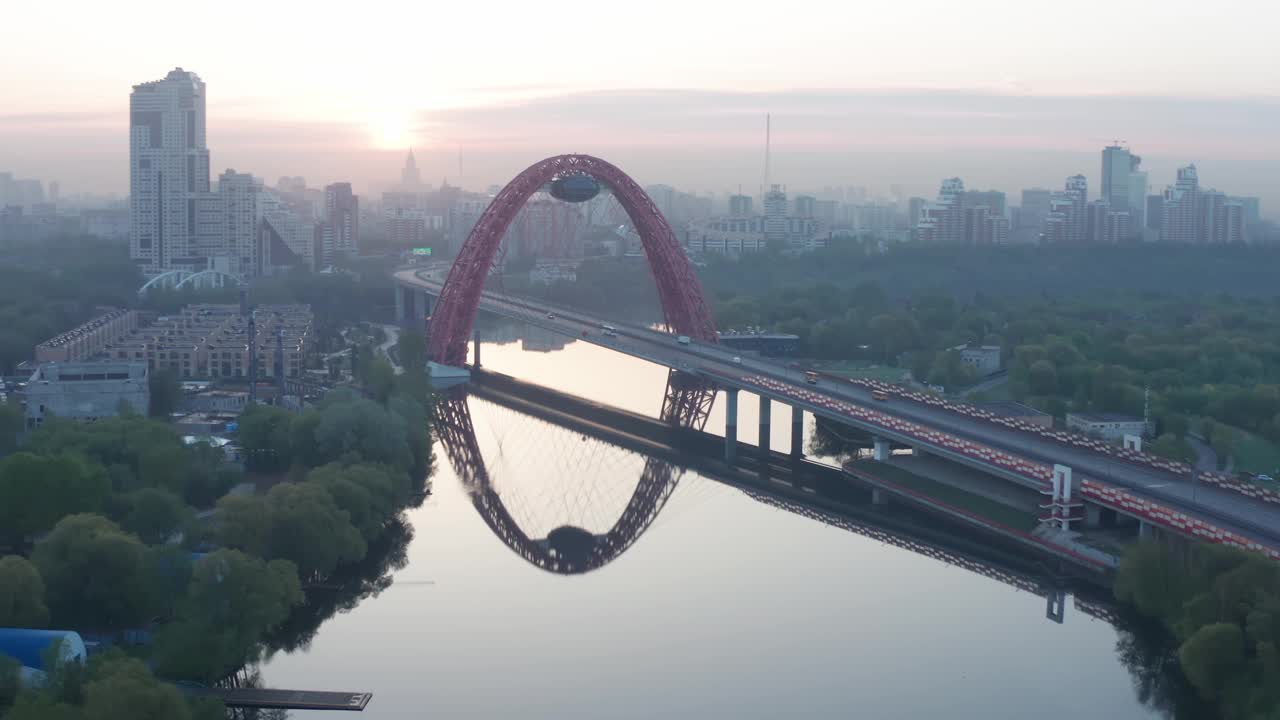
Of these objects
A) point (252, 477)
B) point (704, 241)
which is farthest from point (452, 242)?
point (252, 477)

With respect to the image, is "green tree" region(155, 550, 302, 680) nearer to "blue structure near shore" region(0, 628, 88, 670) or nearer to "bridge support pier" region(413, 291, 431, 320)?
"blue structure near shore" region(0, 628, 88, 670)

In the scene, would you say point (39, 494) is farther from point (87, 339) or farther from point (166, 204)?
point (166, 204)

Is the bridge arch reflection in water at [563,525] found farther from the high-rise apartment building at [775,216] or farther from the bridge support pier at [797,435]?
the high-rise apartment building at [775,216]

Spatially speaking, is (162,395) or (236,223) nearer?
(162,395)

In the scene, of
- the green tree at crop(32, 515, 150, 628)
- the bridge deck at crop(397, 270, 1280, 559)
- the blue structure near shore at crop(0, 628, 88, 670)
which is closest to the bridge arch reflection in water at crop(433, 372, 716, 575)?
the bridge deck at crop(397, 270, 1280, 559)

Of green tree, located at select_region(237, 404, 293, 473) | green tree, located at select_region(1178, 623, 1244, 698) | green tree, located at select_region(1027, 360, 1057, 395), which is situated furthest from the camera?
green tree, located at select_region(1027, 360, 1057, 395)

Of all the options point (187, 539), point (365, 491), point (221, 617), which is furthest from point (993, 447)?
point (221, 617)

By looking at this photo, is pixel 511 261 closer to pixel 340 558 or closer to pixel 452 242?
pixel 452 242
